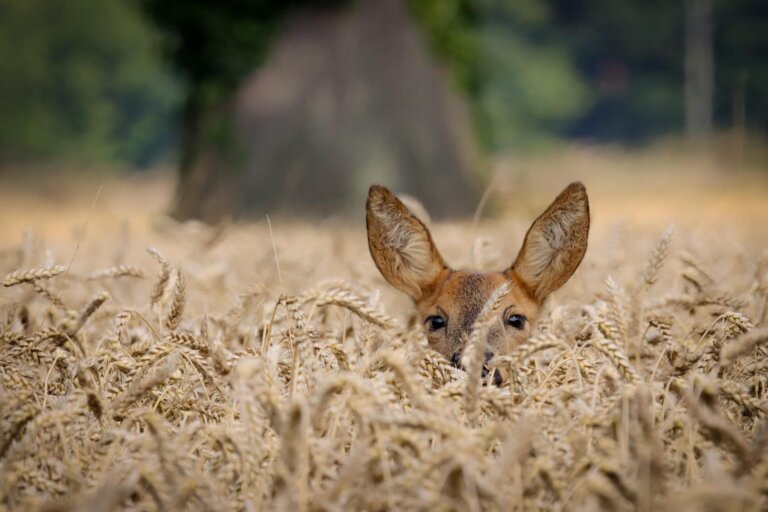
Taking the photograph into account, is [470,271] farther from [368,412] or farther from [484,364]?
[368,412]

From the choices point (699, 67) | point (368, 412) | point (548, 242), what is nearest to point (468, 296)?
point (548, 242)

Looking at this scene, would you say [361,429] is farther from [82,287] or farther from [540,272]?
[82,287]

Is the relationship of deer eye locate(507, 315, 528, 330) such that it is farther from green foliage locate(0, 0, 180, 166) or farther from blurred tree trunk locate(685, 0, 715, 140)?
blurred tree trunk locate(685, 0, 715, 140)

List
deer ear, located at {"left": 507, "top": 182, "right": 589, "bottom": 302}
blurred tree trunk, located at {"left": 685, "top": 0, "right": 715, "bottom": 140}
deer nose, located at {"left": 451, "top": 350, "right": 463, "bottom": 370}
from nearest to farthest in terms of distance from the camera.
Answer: deer nose, located at {"left": 451, "top": 350, "right": 463, "bottom": 370} → deer ear, located at {"left": 507, "top": 182, "right": 589, "bottom": 302} → blurred tree trunk, located at {"left": 685, "top": 0, "right": 715, "bottom": 140}

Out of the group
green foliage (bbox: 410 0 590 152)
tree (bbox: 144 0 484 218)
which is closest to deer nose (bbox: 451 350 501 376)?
tree (bbox: 144 0 484 218)

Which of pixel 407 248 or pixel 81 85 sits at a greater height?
pixel 81 85

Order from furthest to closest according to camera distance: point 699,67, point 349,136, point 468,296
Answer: point 699,67 < point 349,136 < point 468,296

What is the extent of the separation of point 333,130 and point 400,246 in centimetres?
850

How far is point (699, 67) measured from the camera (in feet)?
150

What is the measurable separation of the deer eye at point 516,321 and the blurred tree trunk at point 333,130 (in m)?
8.08

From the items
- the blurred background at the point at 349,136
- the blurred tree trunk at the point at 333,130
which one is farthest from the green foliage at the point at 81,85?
the blurred tree trunk at the point at 333,130

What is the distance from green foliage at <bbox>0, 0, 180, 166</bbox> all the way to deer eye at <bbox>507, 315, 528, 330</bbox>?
A: 40662mm

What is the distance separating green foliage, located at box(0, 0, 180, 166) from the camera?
43906 mm

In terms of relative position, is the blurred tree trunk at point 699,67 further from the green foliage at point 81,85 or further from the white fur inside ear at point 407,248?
the white fur inside ear at point 407,248
